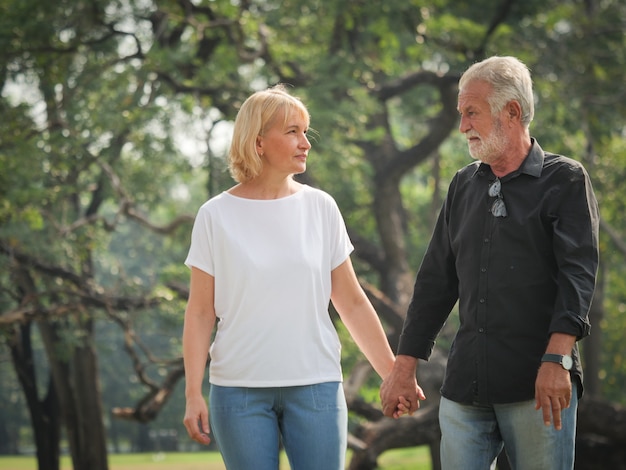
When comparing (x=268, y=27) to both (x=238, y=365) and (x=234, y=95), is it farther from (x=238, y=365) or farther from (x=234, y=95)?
(x=238, y=365)

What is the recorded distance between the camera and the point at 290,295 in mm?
3289

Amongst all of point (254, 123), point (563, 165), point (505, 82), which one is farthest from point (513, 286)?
point (254, 123)

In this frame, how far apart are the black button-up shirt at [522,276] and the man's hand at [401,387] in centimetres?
20

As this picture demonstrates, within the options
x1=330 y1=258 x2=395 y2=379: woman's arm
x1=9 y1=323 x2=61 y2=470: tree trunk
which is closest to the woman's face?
x1=330 y1=258 x2=395 y2=379: woman's arm

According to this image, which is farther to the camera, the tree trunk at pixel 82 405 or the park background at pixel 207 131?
the tree trunk at pixel 82 405

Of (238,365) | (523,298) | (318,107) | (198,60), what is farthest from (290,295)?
(198,60)

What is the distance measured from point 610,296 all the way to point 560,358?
20.8m

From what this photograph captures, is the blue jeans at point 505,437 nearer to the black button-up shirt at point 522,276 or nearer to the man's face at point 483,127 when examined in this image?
the black button-up shirt at point 522,276

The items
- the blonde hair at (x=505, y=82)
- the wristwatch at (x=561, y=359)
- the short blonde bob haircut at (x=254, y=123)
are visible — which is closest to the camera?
the wristwatch at (x=561, y=359)

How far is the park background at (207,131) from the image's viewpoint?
39.1 feet

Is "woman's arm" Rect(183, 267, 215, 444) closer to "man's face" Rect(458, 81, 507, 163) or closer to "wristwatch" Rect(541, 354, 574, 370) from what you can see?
"man's face" Rect(458, 81, 507, 163)

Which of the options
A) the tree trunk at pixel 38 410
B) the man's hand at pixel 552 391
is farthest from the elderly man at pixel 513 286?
the tree trunk at pixel 38 410

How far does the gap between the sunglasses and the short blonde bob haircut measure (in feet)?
2.22

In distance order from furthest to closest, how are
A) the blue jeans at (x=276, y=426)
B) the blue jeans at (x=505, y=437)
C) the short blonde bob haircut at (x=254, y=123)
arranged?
the short blonde bob haircut at (x=254, y=123)
the blue jeans at (x=276, y=426)
the blue jeans at (x=505, y=437)
